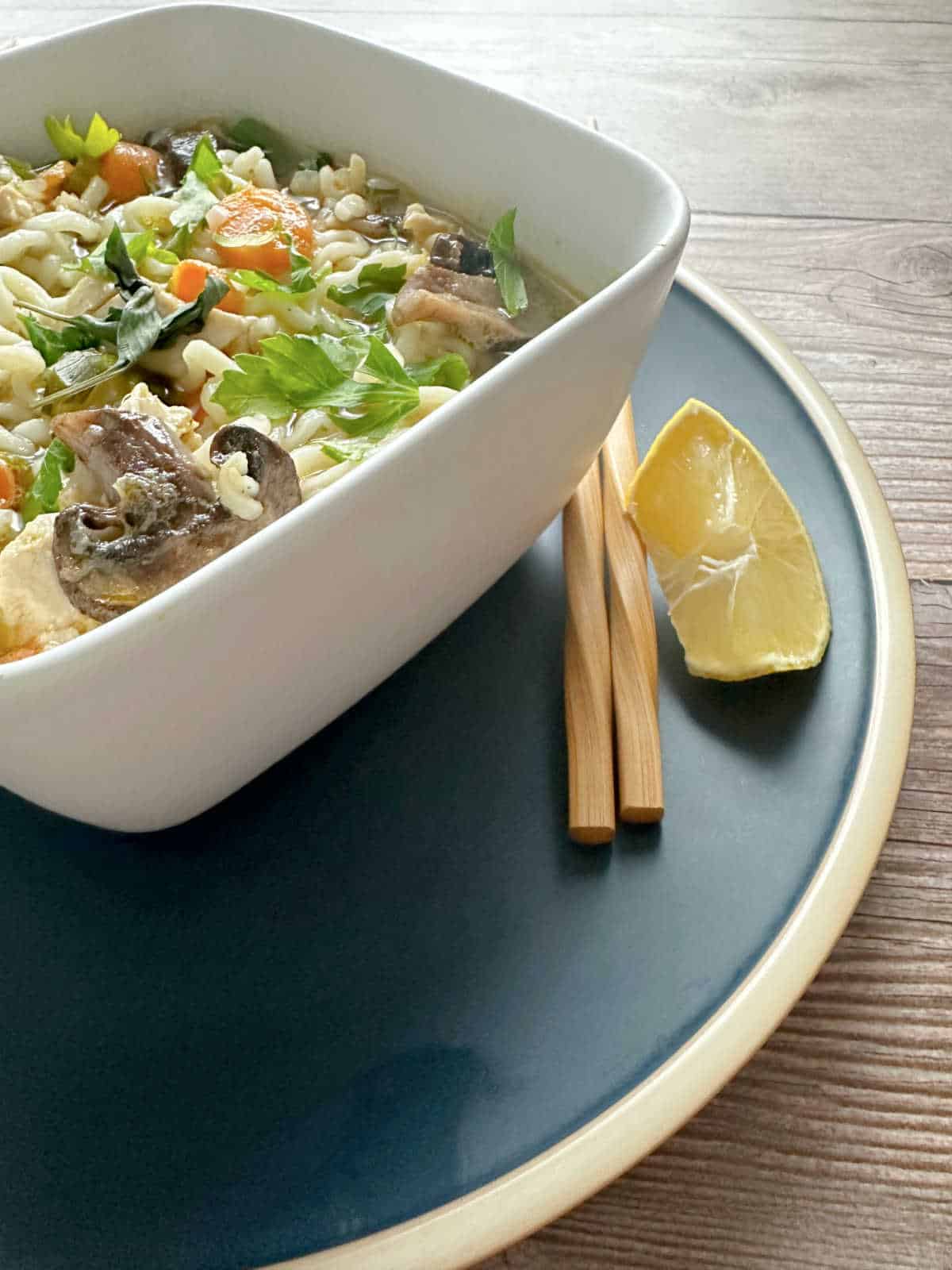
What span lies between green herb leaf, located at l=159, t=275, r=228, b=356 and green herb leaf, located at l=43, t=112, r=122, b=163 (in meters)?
0.50

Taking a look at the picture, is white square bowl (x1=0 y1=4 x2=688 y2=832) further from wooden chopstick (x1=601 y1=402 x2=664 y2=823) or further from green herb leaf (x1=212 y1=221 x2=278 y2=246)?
green herb leaf (x1=212 y1=221 x2=278 y2=246)

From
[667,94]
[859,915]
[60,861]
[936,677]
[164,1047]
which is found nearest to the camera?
[164,1047]

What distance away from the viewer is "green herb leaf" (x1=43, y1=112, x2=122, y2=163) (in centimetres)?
205

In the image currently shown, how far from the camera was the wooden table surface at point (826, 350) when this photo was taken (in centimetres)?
139

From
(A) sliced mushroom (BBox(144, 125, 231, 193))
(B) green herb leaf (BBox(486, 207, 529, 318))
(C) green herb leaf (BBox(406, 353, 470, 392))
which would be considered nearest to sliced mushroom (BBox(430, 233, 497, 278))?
(B) green herb leaf (BBox(486, 207, 529, 318))

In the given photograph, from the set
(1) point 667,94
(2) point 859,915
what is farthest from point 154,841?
(1) point 667,94

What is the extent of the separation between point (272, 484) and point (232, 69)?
1.11 meters

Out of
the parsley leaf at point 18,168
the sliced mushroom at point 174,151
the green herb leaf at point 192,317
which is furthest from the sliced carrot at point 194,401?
the parsley leaf at point 18,168

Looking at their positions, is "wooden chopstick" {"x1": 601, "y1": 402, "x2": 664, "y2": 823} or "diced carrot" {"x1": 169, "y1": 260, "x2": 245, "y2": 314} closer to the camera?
"wooden chopstick" {"x1": 601, "y1": 402, "x2": 664, "y2": 823}

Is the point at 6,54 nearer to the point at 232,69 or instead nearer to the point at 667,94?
the point at 232,69

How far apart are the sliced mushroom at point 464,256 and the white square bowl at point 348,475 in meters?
0.07

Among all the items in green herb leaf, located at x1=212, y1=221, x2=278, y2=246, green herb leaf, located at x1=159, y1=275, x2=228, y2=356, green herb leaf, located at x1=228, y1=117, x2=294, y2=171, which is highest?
green herb leaf, located at x1=228, y1=117, x2=294, y2=171

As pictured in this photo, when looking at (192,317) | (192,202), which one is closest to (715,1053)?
(192,317)

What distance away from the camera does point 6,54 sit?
1985 millimetres
